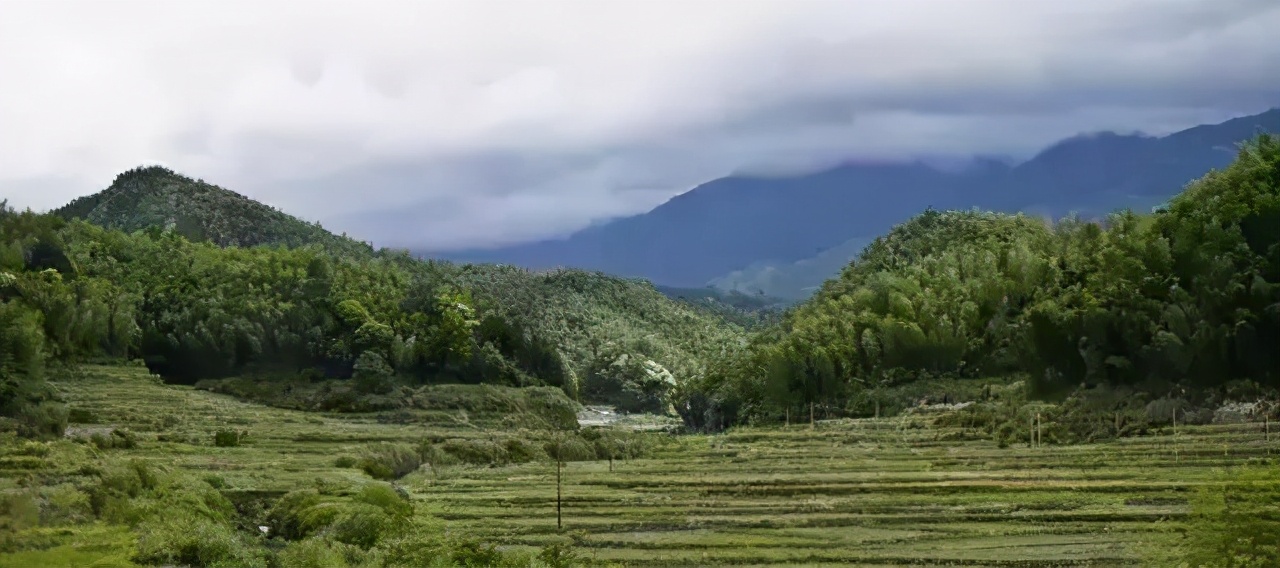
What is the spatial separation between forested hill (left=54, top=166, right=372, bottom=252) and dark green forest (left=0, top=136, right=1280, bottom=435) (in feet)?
47.7

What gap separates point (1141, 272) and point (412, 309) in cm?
3252

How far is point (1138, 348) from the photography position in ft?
130

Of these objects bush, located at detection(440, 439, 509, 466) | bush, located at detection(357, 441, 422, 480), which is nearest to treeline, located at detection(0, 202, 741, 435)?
bush, located at detection(440, 439, 509, 466)

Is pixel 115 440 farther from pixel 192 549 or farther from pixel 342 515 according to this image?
pixel 192 549

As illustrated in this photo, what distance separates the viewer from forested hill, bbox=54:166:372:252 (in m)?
86.2

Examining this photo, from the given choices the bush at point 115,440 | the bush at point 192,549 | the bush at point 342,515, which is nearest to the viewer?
the bush at point 192,549

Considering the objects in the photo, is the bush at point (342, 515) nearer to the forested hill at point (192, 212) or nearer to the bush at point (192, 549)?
the bush at point (192, 549)

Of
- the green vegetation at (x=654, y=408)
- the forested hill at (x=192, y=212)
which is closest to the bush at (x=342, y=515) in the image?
the green vegetation at (x=654, y=408)

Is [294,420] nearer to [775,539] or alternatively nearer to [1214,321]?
[775,539]

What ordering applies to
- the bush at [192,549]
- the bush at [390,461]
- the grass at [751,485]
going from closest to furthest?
1. the bush at [192,549]
2. the grass at [751,485]
3. the bush at [390,461]

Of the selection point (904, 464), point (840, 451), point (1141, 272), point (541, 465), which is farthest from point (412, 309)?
point (1141, 272)

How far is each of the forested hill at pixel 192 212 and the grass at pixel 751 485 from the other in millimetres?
39126

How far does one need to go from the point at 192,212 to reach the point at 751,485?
64561mm

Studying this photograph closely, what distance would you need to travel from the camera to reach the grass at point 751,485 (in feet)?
83.0
